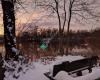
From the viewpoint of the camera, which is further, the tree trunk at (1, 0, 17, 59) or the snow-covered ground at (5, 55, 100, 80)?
the tree trunk at (1, 0, 17, 59)

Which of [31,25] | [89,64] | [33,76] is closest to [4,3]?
[33,76]

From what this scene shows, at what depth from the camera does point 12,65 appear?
11.8 meters

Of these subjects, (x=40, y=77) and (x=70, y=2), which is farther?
(x=70, y=2)

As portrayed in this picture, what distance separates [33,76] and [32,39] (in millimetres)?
30189

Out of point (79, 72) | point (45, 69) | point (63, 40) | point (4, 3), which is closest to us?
point (79, 72)

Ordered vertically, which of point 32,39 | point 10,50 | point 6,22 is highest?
point 6,22

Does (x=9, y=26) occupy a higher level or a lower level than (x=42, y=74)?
higher

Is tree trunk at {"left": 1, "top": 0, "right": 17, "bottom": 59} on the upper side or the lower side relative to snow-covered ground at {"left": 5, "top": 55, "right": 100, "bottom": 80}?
upper

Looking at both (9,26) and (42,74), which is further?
(9,26)

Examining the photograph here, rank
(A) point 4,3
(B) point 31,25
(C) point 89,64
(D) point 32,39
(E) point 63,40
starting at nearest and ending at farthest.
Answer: (C) point 89,64
(A) point 4,3
(E) point 63,40
(B) point 31,25
(D) point 32,39

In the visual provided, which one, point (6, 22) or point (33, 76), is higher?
point (6, 22)

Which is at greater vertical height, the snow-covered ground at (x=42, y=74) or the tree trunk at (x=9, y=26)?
the tree trunk at (x=9, y=26)

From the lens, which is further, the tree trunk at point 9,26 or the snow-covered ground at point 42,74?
the tree trunk at point 9,26

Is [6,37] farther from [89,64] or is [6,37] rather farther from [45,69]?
[89,64]
